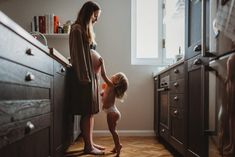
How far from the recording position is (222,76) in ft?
3.83

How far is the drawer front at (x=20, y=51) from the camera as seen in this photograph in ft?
2.91

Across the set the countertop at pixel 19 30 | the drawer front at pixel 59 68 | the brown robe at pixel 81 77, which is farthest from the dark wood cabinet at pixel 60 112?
the countertop at pixel 19 30

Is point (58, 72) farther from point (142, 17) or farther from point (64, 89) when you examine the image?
point (142, 17)

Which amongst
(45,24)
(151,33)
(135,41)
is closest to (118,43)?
(135,41)

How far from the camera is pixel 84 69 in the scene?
87.5 inches

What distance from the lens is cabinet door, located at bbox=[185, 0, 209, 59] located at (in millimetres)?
1638

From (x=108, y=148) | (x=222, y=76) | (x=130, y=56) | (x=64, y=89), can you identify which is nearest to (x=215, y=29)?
(x=222, y=76)

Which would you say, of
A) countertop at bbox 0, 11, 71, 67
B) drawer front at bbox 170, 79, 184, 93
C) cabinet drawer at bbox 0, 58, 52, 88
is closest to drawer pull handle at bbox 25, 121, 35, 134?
cabinet drawer at bbox 0, 58, 52, 88

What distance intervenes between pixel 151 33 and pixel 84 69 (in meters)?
1.69

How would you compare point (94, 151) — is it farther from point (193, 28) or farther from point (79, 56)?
point (193, 28)

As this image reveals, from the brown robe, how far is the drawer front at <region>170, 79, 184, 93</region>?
644 mm

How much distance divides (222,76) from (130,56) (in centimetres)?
242

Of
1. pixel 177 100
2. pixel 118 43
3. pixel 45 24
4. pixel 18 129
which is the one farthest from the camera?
pixel 118 43

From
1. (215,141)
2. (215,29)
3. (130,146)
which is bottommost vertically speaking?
(130,146)
